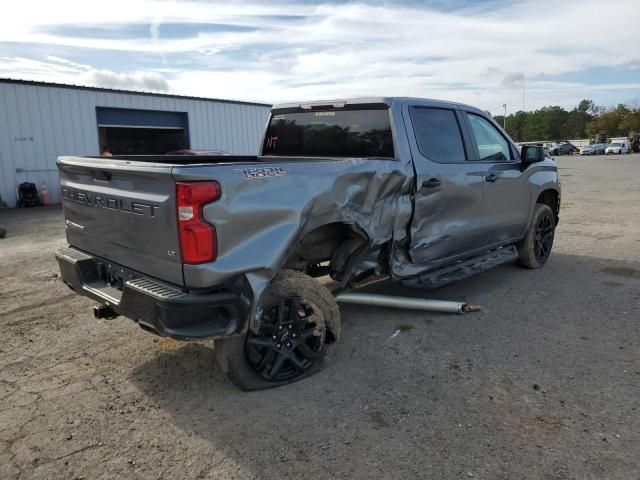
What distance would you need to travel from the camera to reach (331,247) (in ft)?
13.7

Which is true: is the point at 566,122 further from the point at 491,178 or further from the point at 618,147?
the point at 491,178

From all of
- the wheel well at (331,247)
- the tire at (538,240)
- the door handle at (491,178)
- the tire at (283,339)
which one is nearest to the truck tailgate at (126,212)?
the tire at (283,339)

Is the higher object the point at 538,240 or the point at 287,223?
the point at 287,223

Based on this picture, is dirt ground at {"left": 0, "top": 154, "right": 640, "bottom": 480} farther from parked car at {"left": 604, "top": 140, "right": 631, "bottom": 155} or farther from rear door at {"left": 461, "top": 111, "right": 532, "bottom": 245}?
parked car at {"left": 604, "top": 140, "right": 631, "bottom": 155}

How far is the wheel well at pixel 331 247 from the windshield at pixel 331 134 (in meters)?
0.78

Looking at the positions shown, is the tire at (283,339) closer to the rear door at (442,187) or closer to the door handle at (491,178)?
the rear door at (442,187)

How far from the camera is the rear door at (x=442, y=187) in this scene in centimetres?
440

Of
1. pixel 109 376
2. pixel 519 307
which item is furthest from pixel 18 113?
pixel 519 307

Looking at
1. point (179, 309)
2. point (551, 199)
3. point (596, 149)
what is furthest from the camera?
point (596, 149)

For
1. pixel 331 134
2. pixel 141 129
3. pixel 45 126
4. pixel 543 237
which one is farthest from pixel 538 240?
pixel 141 129

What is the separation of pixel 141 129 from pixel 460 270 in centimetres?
1936

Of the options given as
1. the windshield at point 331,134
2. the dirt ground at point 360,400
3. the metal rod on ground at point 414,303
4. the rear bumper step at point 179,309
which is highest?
→ the windshield at point 331,134

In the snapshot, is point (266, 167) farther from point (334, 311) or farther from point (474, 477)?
point (474, 477)

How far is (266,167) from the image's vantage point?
3.19 meters
